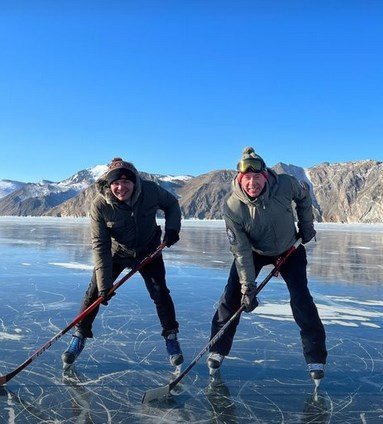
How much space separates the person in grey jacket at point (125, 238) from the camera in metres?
3.94

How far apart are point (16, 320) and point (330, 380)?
3.53m

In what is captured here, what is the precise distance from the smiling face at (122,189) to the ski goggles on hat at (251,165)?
94 cm

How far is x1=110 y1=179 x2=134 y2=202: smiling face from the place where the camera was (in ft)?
12.8

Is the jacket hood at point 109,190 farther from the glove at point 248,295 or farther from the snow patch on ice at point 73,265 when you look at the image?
the snow patch on ice at point 73,265

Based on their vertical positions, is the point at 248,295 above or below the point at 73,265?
above

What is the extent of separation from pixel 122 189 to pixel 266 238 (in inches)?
50.4

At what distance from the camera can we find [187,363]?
13.6 feet

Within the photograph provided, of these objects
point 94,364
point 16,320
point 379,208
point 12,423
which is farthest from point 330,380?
point 379,208

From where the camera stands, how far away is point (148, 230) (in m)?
4.23

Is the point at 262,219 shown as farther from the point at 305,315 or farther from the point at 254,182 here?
the point at 305,315

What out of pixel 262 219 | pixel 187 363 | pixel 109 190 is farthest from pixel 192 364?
pixel 109 190

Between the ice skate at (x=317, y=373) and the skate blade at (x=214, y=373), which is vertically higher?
the ice skate at (x=317, y=373)

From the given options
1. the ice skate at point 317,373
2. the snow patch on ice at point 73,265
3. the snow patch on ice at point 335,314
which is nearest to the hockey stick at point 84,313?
the ice skate at point 317,373

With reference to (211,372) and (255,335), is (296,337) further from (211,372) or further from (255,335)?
(211,372)
